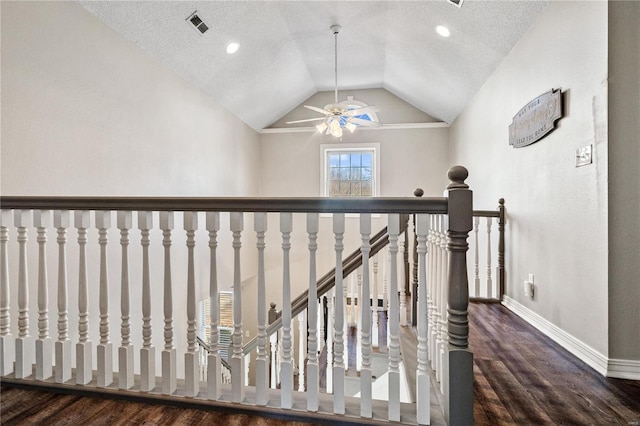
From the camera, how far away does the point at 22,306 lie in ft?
5.50

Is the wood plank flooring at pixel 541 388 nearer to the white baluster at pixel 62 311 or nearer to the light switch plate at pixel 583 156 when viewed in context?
the light switch plate at pixel 583 156

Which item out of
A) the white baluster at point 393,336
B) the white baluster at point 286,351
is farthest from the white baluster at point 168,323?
the white baluster at point 393,336

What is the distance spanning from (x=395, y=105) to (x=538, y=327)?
188 inches

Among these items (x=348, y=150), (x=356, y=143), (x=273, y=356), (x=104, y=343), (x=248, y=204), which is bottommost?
(x=273, y=356)

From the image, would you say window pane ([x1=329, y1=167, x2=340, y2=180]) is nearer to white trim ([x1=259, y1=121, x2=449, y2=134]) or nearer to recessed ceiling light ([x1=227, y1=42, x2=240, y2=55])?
white trim ([x1=259, y1=121, x2=449, y2=134])

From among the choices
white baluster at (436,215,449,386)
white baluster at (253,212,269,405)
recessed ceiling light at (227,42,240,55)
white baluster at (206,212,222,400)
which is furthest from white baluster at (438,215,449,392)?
recessed ceiling light at (227,42,240,55)

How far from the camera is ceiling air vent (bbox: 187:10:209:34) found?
317 cm

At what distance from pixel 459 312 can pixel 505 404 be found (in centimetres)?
66

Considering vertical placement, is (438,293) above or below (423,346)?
above

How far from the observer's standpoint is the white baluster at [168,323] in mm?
1488

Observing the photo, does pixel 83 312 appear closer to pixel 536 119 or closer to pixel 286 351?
pixel 286 351

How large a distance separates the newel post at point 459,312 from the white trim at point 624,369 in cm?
115

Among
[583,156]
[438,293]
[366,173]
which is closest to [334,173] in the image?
[366,173]

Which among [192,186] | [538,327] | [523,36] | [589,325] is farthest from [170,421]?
[523,36]
